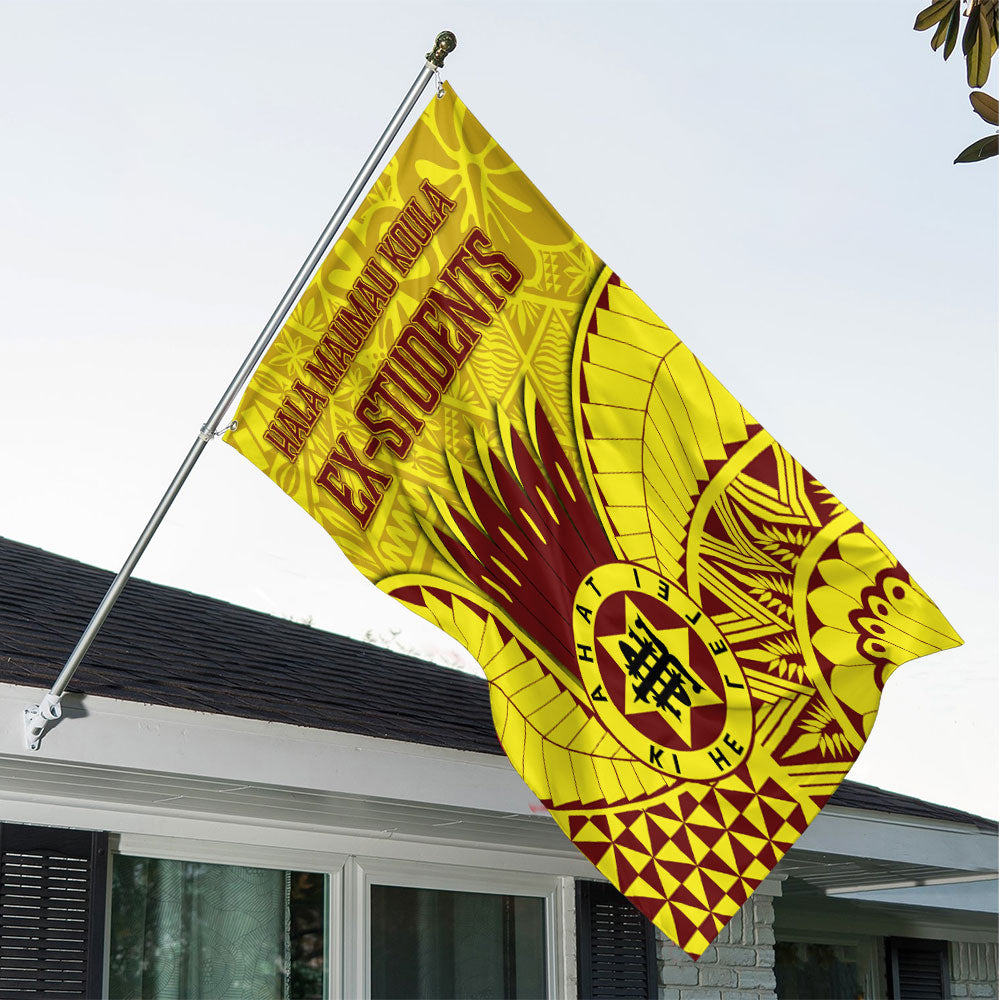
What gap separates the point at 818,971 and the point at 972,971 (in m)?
1.16

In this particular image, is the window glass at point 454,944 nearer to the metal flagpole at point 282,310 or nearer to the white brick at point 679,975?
the white brick at point 679,975

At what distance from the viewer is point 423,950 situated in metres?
6.10

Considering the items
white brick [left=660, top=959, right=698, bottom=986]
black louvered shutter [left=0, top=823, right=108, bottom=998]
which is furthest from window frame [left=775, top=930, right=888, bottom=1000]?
black louvered shutter [left=0, top=823, right=108, bottom=998]

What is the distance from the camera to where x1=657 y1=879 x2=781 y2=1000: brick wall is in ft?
23.0

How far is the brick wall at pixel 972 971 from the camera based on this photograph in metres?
9.91

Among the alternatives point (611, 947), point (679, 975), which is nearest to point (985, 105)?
point (611, 947)

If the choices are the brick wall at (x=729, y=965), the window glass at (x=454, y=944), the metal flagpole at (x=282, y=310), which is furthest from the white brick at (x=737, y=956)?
Result: the metal flagpole at (x=282, y=310)

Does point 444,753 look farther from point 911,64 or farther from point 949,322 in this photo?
point 949,322

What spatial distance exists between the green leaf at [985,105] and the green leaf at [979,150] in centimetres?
4

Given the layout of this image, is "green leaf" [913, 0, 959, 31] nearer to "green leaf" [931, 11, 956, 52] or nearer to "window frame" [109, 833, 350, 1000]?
"green leaf" [931, 11, 956, 52]

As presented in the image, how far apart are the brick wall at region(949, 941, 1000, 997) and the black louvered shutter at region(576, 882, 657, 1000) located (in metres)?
4.12

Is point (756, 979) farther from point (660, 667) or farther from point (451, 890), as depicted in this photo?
point (660, 667)

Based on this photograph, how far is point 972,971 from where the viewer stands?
1009 centimetres

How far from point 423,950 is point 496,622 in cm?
282
